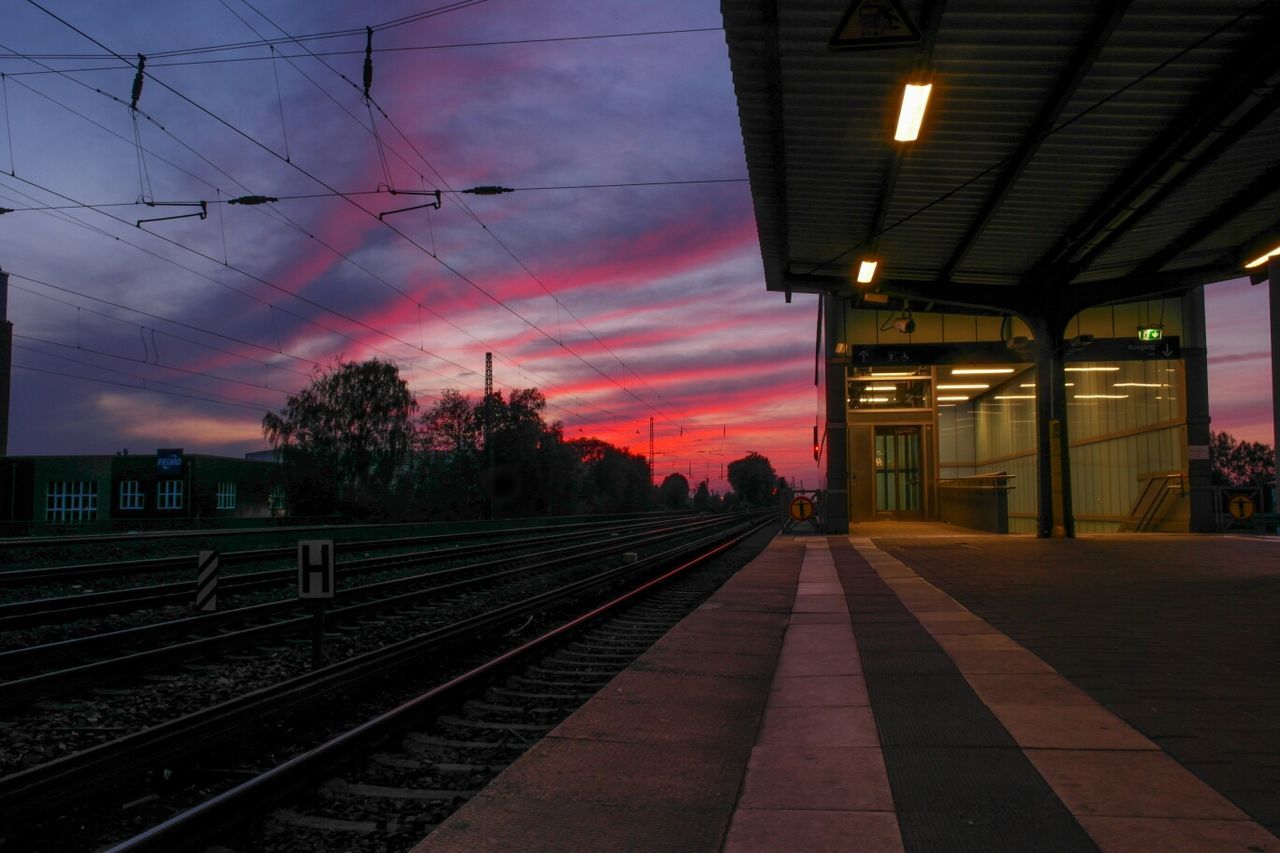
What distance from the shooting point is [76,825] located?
15.2 feet

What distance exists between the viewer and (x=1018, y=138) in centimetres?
1491

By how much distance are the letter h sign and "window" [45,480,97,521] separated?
6828cm

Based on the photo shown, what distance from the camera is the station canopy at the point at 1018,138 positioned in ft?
37.6

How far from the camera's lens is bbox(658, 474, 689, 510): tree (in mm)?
148125

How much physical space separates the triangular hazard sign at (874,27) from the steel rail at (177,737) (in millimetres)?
8255

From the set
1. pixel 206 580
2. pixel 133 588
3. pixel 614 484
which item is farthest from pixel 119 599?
pixel 614 484

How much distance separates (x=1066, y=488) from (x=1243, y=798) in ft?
69.3

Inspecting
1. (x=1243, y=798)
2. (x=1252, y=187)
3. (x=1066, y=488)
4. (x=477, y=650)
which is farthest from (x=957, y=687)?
(x=1066, y=488)

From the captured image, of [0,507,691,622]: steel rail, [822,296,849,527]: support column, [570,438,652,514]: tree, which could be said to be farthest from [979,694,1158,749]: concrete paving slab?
[570,438,652,514]: tree

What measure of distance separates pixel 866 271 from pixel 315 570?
15681mm

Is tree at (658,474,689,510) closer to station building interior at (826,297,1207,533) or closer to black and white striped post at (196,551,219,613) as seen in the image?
station building interior at (826,297,1207,533)

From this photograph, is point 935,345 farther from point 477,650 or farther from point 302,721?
point 302,721

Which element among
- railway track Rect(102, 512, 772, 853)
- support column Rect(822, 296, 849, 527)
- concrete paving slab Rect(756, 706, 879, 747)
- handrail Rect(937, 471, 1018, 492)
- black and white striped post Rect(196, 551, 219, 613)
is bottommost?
railway track Rect(102, 512, 772, 853)

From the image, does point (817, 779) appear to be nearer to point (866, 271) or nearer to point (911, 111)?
point (911, 111)
